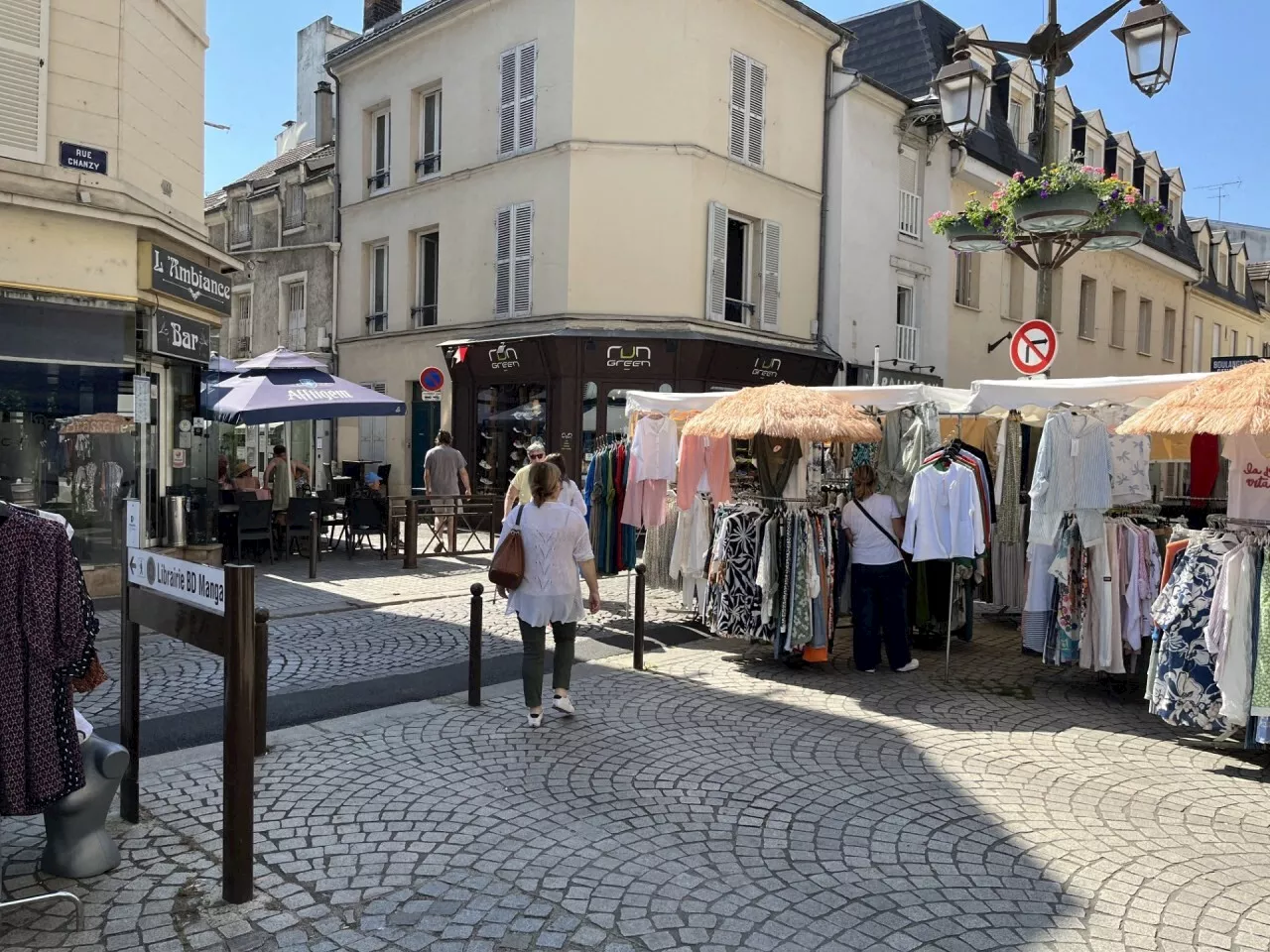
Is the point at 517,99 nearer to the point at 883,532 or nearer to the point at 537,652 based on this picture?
the point at 883,532

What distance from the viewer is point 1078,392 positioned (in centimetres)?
668

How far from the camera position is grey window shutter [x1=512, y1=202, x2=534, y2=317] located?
16.8 m

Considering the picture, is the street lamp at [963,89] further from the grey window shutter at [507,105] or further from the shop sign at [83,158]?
the grey window shutter at [507,105]

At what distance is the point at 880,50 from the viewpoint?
2188 cm

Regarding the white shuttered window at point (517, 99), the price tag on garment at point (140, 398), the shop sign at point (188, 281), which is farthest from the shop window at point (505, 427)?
the price tag on garment at point (140, 398)

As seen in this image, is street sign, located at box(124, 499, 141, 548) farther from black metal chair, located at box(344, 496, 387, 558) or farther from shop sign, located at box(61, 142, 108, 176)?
black metal chair, located at box(344, 496, 387, 558)

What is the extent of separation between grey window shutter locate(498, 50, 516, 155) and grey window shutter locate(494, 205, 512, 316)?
1214 mm

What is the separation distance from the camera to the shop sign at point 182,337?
10.4 m

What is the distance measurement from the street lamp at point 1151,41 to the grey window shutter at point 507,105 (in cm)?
1098

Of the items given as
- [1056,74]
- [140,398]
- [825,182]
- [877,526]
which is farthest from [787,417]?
[825,182]

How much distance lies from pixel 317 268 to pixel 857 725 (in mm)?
18520

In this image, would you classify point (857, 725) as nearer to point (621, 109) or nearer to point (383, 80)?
point (621, 109)

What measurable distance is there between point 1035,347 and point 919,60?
14871 millimetres

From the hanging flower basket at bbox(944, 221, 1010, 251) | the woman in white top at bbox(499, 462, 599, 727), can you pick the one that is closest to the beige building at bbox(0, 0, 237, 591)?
the woman in white top at bbox(499, 462, 599, 727)
